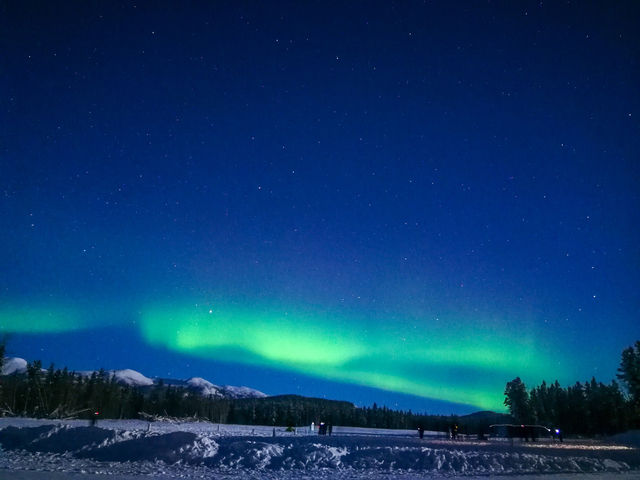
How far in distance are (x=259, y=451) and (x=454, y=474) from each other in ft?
29.8

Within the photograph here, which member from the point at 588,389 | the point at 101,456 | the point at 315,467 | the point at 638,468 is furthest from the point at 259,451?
the point at 588,389

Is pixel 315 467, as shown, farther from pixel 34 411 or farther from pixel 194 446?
pixel 34 411

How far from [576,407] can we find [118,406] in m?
105

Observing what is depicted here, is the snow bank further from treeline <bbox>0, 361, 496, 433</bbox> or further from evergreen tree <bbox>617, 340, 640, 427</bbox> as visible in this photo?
evergreen tree <bbox>617, 340, 640, 427</bbox>

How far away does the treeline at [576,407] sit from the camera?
9188cm

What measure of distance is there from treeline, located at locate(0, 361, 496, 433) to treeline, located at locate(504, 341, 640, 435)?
34.4ft

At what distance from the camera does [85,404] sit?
334ft

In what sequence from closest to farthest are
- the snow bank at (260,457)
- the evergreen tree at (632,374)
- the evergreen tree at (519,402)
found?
the snow bank at (260,457) < the evergreen tree at (632,374) < the evergreen tree at (519,402)

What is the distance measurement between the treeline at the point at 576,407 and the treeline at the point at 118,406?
10479 mm

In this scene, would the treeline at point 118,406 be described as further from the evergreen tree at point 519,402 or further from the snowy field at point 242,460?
the snowy field at point 242,460

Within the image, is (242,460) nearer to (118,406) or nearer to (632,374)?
(632,374)

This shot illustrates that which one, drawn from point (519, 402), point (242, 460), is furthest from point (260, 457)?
point (519, 402)

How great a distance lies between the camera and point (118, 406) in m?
111

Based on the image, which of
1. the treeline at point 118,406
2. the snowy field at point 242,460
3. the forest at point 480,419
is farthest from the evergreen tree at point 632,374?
the snowy field at point 242,460
